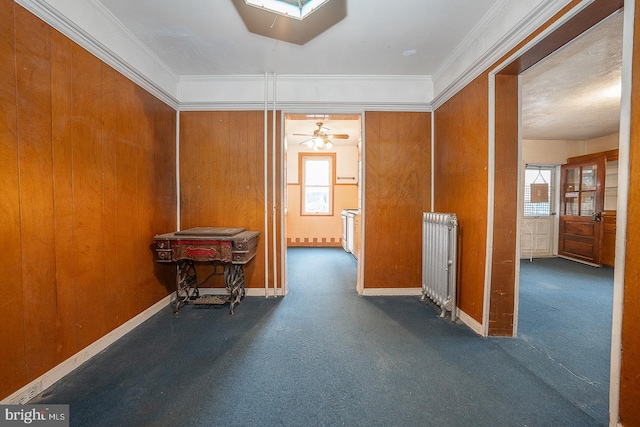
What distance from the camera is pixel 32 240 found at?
1490 millimetres

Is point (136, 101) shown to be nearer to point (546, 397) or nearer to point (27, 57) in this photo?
point (27, 57)

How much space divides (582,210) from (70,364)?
803cm

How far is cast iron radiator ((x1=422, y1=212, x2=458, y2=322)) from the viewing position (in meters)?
2.38

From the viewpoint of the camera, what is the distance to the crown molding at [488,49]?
61.6 inches

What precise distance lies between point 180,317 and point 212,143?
2.04 metres

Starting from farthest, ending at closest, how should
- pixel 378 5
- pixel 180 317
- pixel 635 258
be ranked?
pixel 180 317 < pixel 378 5 < pixel 635 258

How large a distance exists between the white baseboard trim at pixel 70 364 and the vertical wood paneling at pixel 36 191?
0.06m

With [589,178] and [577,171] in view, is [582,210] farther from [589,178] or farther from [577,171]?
[577,171]

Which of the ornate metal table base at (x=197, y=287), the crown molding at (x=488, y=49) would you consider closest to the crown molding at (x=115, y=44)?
the ornate metal table base at (x=197, y=287)

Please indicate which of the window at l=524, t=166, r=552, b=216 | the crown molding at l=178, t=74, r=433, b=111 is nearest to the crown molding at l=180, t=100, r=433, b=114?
the crown molding at l=178, t=74, r=433, b=111

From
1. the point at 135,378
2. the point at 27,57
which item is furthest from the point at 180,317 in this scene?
the point at 27,57

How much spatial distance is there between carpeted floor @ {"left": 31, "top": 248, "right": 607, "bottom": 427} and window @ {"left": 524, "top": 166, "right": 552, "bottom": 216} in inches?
182

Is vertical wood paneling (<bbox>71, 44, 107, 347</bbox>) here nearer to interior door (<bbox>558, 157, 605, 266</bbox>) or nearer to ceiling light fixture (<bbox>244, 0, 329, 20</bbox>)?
ceiling light fixture (<bbox>244, 0, 329, 20</bbox>)

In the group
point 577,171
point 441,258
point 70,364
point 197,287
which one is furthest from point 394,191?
point 577,171
